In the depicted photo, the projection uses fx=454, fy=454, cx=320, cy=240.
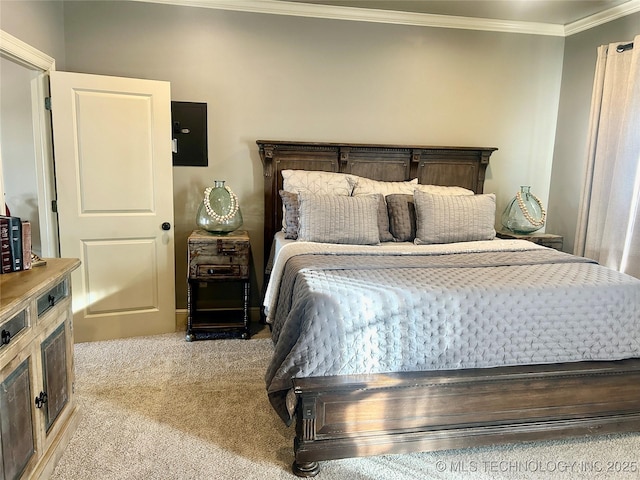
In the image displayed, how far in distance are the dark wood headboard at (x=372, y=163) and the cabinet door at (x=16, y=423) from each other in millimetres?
2250

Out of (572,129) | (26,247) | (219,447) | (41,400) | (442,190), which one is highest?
(572,129)

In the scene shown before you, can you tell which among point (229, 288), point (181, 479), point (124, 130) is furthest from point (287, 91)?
point (181, 479)

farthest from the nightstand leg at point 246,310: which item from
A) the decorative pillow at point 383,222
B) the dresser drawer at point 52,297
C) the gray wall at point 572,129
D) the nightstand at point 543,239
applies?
the gray wall at point 572,129

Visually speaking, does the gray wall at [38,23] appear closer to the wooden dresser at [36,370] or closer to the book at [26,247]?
the book at [26,247]

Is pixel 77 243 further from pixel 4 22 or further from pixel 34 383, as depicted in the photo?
pixel 34 383

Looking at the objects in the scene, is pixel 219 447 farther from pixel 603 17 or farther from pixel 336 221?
pixel 603 17

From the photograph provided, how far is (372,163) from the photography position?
386cm

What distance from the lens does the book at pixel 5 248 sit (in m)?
1.77

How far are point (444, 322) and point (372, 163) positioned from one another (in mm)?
2109

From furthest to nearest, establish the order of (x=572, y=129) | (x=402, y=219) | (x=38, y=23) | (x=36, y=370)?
(x=572, y=129) < (x=402, y=219) < (x=38, y=23) < (x=36, y=370)

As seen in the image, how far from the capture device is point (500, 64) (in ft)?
13.1

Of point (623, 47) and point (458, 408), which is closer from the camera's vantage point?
point (458, 408)

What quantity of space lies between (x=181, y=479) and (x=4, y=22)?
2.53 m

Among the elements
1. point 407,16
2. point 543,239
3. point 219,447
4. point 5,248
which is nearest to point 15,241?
point 5,248
